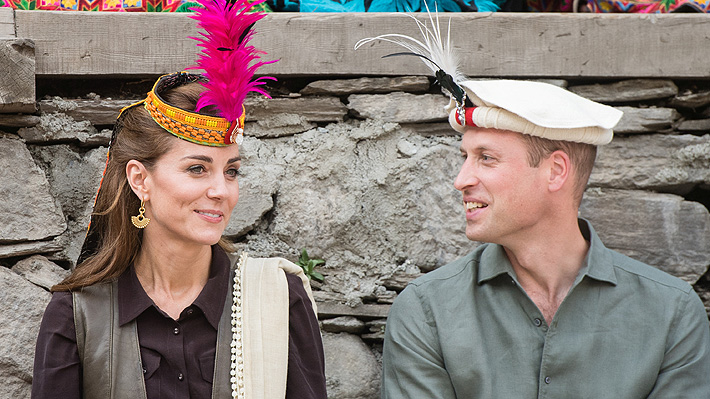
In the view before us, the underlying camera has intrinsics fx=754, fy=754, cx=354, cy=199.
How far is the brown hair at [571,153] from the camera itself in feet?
8.20

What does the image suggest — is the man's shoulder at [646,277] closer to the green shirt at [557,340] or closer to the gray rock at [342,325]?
the green shirt at [557,340]

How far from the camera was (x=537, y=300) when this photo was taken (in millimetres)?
2602

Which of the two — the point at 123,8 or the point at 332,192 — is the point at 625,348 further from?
the point at 123,8

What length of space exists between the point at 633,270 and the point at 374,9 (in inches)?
59.1

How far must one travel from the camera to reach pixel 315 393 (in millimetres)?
2453

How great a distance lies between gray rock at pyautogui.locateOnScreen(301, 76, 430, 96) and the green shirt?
831mm

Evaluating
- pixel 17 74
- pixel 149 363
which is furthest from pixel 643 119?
pixel 17 74

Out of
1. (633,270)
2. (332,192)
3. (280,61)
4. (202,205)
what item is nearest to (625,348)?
(633,270)

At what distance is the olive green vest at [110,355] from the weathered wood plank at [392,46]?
3.21ft

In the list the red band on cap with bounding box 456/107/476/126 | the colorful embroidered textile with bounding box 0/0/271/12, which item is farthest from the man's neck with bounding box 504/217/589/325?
the colorful embroidered textile with bounding box 0/0/271/12

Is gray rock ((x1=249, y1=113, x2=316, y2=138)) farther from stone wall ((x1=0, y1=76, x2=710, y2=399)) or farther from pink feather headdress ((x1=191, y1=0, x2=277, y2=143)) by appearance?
pink feather headdress ((x1=191, y1=0, x2=277, y2=143))

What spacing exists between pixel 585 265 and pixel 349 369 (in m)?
1.00

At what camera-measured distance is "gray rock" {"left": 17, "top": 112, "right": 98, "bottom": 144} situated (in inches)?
112

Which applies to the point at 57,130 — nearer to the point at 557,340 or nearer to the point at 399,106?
the point at 399,106
